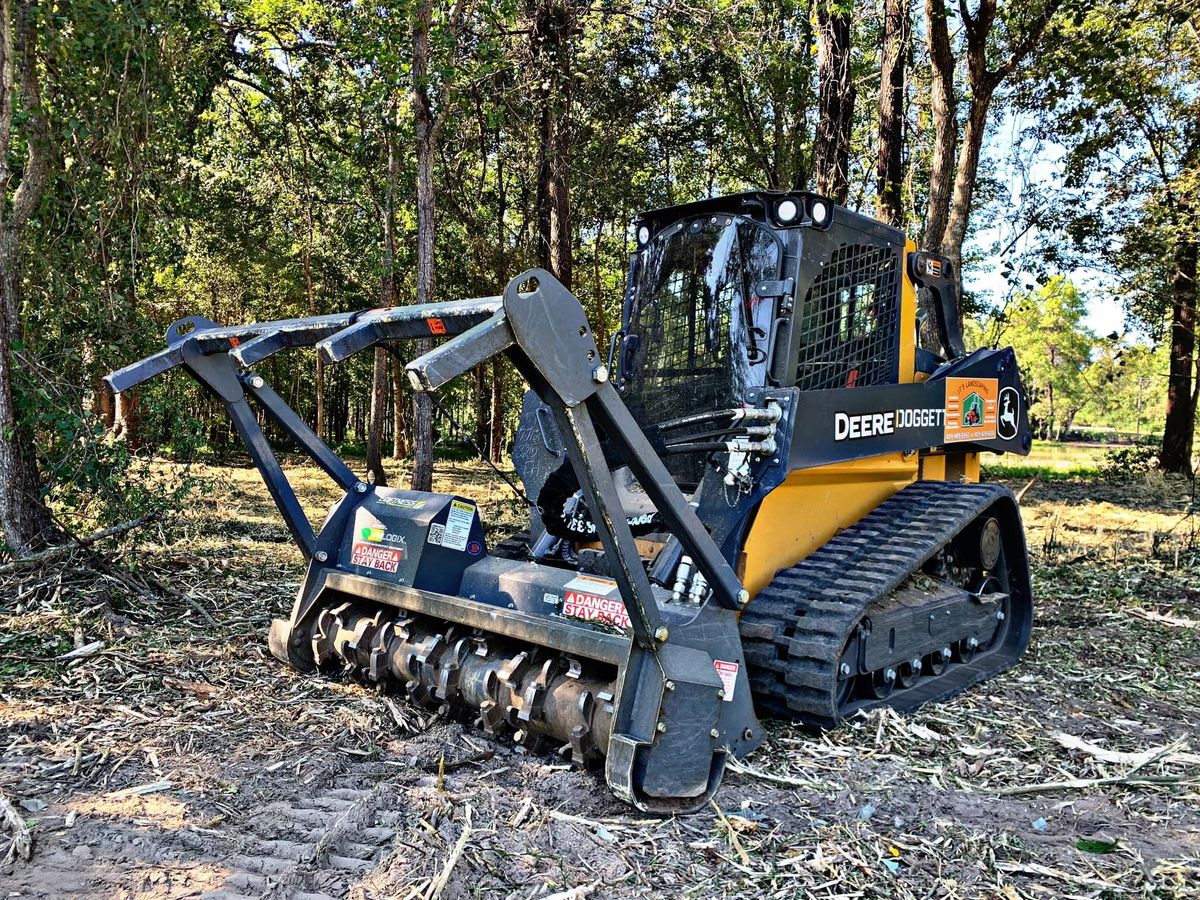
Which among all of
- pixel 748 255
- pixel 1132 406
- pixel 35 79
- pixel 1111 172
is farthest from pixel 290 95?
pixel 1132 406

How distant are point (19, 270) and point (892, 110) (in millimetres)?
9324

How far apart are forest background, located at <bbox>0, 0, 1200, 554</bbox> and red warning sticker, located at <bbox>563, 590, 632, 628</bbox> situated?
3.84 metres

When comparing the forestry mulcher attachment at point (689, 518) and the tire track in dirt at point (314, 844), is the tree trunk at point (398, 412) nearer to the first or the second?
the forestry mulcher attachment at point (689, 518)

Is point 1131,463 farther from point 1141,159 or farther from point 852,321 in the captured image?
point 852,321

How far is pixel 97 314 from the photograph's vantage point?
6766mm

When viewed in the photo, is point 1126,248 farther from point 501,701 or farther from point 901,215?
point 501,701

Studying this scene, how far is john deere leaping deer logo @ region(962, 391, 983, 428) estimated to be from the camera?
595 cm

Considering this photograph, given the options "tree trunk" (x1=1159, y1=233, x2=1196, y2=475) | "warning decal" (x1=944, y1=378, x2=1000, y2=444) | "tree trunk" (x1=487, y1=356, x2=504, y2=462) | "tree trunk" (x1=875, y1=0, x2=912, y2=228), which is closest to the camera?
"warning decal" (x1=944, y1=378, x2=1000, y2=444)

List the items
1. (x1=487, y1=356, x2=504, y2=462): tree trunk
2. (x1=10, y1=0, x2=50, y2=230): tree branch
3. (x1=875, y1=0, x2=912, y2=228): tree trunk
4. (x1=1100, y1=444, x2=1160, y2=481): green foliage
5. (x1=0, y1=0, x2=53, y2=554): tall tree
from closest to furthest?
(x1=0, y1=0, x2=53, y2=554): tall tree, (x1=10, y1=0, x2=50, y2=230): tree branch, (x1=875, y1=0, x2=912, y2=228): tree trunk, (x1=1100, y1=444, x2=1160, y2=481): green foliage, (x1=487, y1=356, x2=504, y2=462): tree trunk

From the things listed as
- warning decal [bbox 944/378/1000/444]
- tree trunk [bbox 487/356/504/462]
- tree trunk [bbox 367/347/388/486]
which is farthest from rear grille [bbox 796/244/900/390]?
tree trunk [bbox 487/356/504/462]

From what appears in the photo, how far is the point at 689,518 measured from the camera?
150 inches

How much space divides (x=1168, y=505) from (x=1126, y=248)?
4603 mm

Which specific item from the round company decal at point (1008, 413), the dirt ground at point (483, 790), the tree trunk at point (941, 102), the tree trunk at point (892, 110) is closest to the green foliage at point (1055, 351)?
the tree trunk at point (892, 110)

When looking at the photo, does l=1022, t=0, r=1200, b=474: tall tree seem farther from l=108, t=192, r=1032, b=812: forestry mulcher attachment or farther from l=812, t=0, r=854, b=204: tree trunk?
l=108, t=192, r=1032, b=812: forestry mulcher attachment
